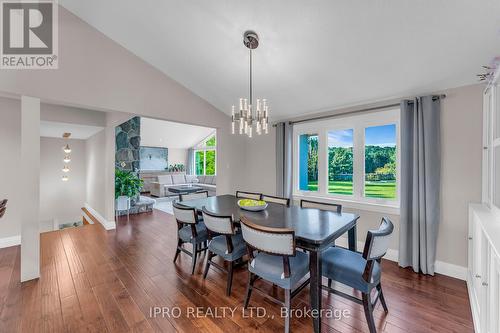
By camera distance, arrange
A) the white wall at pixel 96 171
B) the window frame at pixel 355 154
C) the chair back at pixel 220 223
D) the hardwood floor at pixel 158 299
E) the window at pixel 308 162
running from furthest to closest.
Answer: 1. the white wall at pixel 96 171
2. the window at pixel 308 162
3. the window frame at pixel 355 154
4. the chair back at pixel 220 223
5. the hardwood floor at pixel 158 299

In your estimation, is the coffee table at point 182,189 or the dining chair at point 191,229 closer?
the dining chair at point 191,229

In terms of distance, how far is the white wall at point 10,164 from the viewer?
3.43m

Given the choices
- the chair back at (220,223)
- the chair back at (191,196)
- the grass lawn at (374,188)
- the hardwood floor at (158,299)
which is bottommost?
the hardwood floor at (158,299)

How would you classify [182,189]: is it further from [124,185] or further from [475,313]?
[475,313]

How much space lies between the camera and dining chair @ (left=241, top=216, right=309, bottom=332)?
1646mm

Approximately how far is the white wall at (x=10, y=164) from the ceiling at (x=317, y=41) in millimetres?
2203

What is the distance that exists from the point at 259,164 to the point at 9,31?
408 cm

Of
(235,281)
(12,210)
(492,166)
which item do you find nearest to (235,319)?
(235,281)

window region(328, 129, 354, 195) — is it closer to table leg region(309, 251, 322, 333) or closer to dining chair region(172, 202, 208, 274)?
table leg region(309, 251, 322, 333)

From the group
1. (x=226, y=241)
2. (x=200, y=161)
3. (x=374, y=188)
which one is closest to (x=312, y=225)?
(x=226, y=241)

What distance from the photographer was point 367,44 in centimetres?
229

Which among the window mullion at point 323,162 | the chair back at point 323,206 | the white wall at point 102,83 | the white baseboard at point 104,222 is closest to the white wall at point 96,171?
the white baseboard at point 104,222

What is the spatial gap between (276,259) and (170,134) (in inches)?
360

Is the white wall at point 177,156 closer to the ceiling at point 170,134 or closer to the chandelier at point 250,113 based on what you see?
the ceiling at point 170,134
